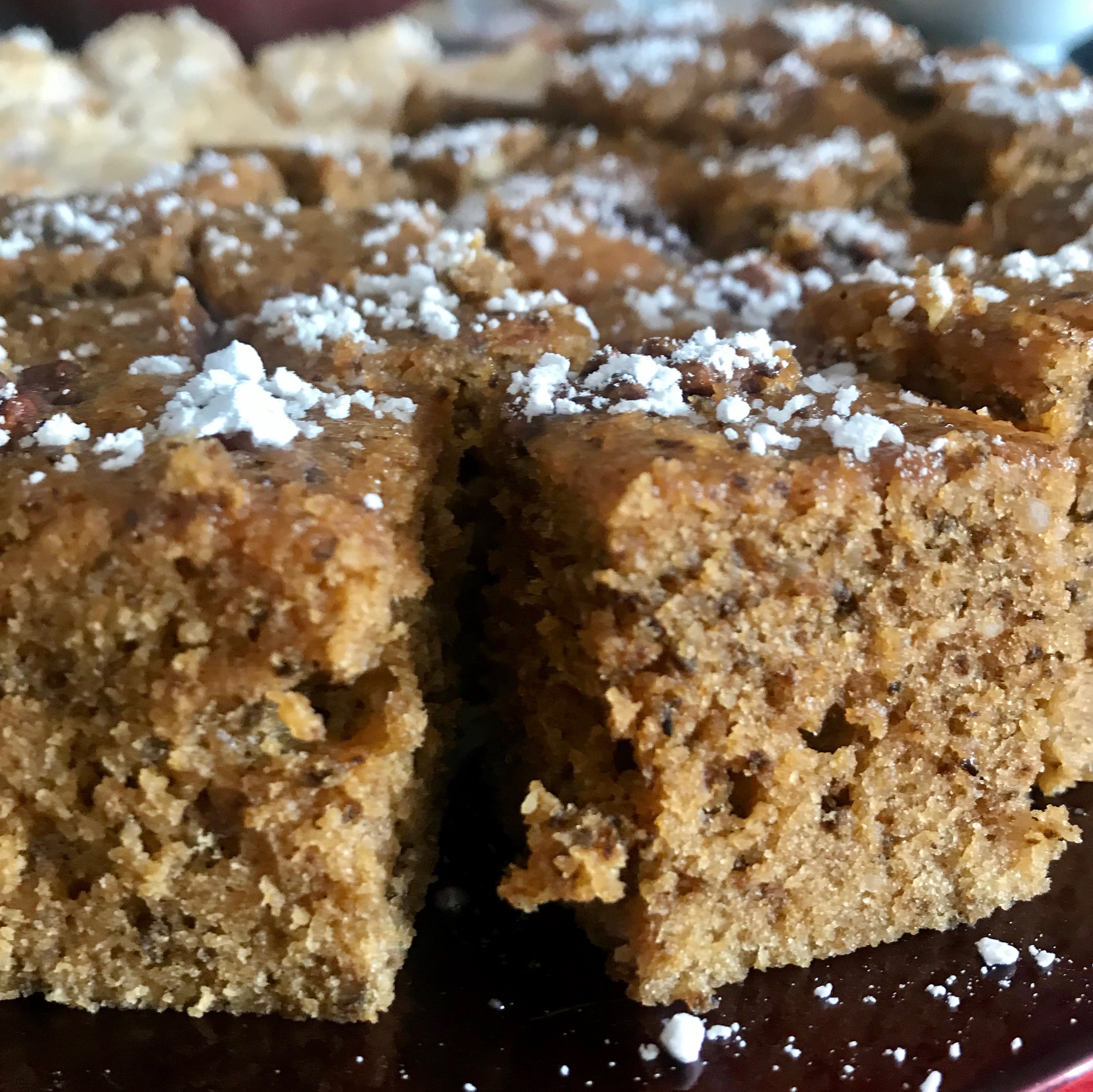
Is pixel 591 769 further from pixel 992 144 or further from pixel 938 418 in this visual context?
pixel 992 144

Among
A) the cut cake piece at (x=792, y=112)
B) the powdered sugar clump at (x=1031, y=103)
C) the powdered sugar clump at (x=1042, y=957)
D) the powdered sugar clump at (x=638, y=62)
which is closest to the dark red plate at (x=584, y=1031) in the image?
the powdered sugar clump at (x=1042, y=957)

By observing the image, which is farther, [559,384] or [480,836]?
[480,836]

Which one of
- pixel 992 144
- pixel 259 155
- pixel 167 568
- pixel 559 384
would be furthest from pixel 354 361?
pixel 992 144

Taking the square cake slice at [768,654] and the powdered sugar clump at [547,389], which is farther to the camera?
the powdered sugar clump at [547,389]

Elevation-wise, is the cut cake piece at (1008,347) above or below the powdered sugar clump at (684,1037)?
above

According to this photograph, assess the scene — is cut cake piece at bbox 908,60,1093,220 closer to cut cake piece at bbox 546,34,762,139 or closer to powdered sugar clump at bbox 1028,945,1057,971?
cut cake piece at bbox 546,34,762,139

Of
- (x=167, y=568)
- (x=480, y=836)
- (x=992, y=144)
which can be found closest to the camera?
(x=167, y=568)

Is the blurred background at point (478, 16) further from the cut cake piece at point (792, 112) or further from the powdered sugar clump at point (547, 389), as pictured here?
the powdered sugar clump at point (547, 389)
